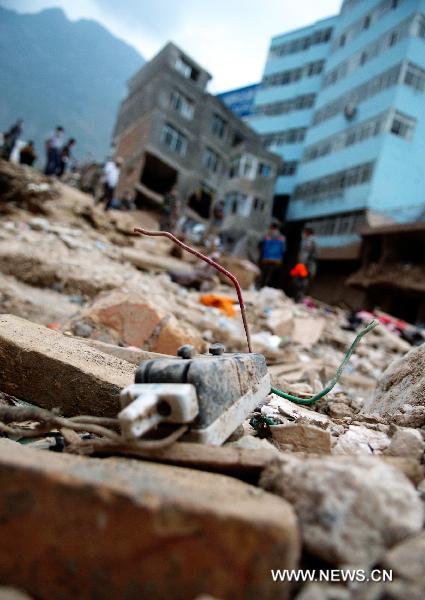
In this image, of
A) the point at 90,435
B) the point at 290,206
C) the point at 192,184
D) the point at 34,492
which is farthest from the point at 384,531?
the point at 290,206

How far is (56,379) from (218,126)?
2594 centimetres

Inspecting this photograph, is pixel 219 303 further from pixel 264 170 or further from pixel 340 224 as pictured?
pixel 264 170

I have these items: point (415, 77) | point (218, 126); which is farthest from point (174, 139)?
point (415, 77)

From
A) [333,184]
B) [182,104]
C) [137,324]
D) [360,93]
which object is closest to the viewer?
[137,324]

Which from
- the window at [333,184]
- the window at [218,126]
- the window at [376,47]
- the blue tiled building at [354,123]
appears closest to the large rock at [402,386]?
the blue tiled building at [354,123]

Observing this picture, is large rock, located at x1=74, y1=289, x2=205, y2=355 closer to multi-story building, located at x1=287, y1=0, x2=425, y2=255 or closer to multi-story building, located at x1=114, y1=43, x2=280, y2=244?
multi-story building, located at x1=287, y1=0, x2=425, y2=255

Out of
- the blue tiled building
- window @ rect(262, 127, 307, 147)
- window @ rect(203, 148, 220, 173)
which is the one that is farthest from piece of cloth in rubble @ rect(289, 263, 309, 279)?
window @ rect(262, 127, 307, 147)

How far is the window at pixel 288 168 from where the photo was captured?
2741 centimetres

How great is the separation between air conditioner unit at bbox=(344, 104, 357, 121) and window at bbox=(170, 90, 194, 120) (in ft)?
30.1

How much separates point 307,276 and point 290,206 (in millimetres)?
18208

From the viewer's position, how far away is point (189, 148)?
2333cm

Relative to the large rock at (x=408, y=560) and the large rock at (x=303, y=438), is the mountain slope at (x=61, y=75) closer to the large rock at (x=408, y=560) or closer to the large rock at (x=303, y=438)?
the large rock at (x=303, y=438)

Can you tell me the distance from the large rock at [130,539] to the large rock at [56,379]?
86 cm

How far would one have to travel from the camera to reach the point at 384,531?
2.89ft
